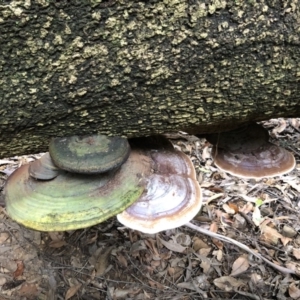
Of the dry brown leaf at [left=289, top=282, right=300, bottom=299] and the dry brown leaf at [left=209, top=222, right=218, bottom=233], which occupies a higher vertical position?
the dry brown leaf at [left=209, top=222, right=218, bottom=233]

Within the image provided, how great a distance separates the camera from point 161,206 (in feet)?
4.56

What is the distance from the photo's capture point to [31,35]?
948 mm

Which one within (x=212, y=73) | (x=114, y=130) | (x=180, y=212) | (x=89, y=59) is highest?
(x=89, y=59)

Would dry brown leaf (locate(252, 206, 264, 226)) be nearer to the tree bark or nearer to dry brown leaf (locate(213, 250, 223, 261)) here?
dry brown leaf (locate(213, 250, 223, 261))

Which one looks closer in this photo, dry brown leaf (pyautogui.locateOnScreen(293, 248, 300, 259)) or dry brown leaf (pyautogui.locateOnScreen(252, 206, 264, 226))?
dry brown leaf (pyautogui.locateOnScreen(293, 248, 300, 259))

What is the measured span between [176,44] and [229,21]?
0.47ft

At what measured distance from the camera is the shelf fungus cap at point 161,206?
137 cm

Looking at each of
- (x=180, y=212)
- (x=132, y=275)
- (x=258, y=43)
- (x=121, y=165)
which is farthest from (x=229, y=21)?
(x=132, y=275)

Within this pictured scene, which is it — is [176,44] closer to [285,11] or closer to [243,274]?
[285,11]

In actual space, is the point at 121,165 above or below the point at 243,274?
above

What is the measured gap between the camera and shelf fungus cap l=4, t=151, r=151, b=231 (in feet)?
4.05

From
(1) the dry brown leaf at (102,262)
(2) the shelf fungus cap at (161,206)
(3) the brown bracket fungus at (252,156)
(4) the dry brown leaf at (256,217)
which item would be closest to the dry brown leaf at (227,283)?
(4) the dry brown leaf at (256,217)

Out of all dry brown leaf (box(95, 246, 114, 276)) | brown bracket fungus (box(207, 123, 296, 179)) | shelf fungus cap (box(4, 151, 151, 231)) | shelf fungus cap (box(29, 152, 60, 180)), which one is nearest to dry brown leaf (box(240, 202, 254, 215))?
dry brown leaf (box(95, 246, 114, 276))

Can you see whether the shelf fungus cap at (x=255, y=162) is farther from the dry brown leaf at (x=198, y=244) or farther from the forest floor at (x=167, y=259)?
the dry brown leaf at (x=198, y=244)
